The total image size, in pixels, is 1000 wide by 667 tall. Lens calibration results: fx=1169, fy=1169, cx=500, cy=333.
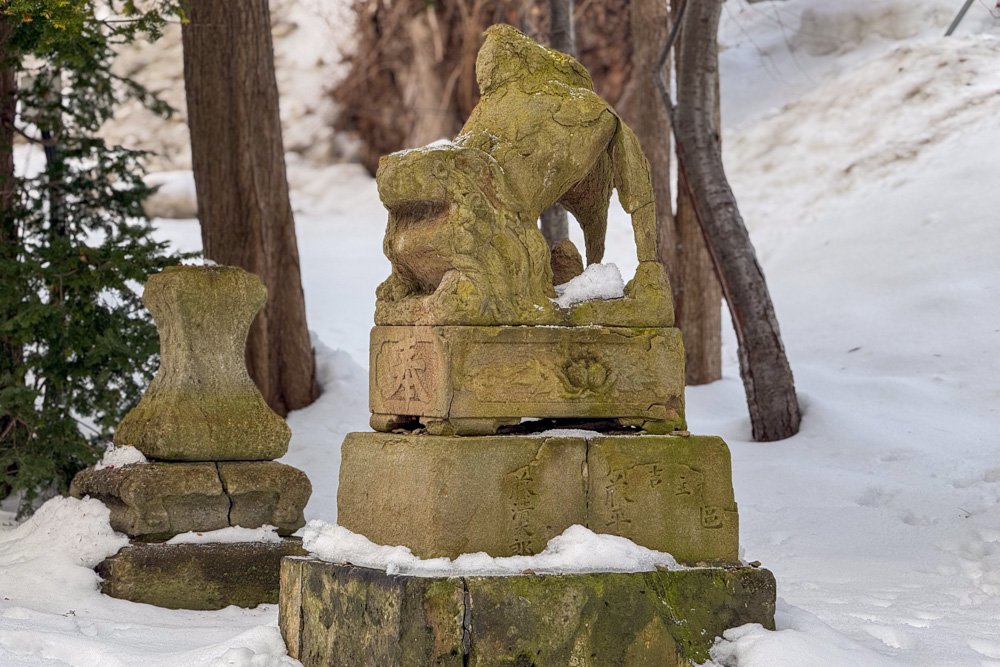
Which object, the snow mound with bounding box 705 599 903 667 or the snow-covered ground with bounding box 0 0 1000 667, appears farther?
the snow-covered ground with bounding box 0 0 1000 667

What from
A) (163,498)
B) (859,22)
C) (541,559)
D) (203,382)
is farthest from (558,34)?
(859,22)

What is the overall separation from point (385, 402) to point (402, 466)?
43 centimetres

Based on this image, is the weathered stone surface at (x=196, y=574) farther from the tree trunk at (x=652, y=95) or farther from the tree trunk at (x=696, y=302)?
the tree trunk at (x=652, y=95)

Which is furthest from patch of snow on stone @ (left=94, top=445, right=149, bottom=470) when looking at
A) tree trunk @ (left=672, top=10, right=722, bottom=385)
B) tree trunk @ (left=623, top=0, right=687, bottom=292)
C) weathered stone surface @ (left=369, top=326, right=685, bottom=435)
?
tree trunk @ (left=623, top=0, right=687, bottom=292)

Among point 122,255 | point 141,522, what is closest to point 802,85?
point 122,255

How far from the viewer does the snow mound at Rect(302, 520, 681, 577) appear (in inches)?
172

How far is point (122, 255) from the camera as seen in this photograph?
8.25 meters

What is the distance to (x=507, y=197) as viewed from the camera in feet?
16.1

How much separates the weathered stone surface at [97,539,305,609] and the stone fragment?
0.45 ft

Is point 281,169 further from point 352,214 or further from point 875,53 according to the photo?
point 875,53

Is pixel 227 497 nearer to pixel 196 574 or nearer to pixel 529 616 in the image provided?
pixel 196 574

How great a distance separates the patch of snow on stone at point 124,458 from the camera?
21.9 feet

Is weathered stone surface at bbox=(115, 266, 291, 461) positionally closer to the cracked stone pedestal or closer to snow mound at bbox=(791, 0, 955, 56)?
the cracked stone pedestal

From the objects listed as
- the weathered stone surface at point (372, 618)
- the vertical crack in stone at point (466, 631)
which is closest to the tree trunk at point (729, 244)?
the weathered stone surface at point (372, 618)
